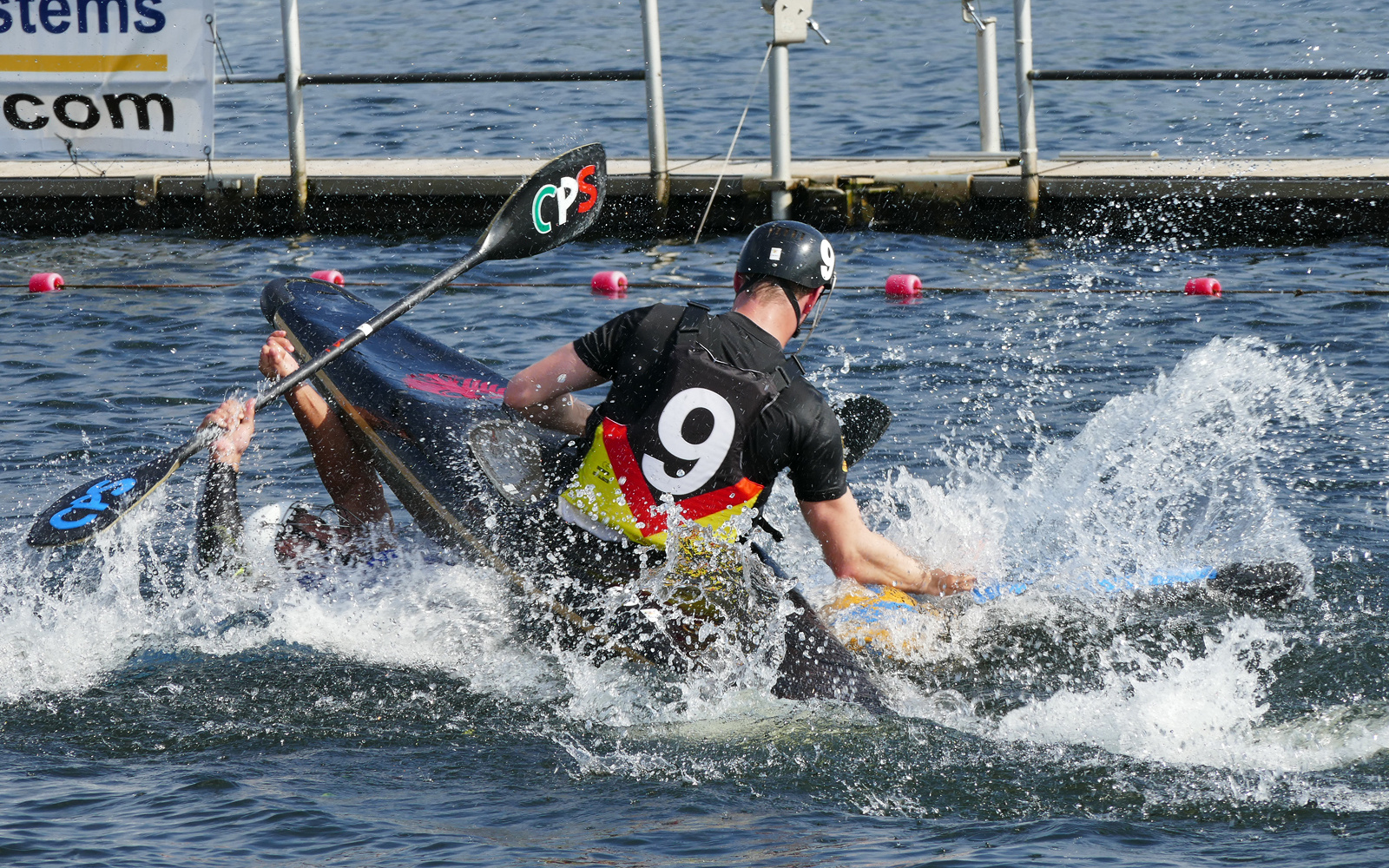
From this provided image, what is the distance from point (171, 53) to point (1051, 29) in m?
11.1

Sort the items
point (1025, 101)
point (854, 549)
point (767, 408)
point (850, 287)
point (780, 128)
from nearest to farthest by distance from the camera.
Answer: point (767, 408) < point (854, 549) < point (850, 287) < point (1025, 101) < point (780, 128)

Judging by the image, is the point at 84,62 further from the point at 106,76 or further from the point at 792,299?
the point at 792,299

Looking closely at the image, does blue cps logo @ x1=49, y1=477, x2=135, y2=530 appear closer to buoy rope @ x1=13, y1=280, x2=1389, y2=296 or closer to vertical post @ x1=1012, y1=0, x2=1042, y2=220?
buoy rope @ x1=13, y1=280, x2=1389, y2=296

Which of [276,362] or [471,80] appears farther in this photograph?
[471,80]

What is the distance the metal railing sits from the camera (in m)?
9.69

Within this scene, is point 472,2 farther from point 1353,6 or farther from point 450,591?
point 450,591

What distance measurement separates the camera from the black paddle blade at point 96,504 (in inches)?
182

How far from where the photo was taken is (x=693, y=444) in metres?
4.01

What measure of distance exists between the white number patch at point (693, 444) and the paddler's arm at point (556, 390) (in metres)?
0.29

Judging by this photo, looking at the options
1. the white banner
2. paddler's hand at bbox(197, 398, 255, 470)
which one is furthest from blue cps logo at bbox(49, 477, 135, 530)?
the white banner

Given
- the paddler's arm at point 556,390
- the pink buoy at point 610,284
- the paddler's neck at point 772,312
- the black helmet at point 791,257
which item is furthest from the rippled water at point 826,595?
the black helmet at point 791,257

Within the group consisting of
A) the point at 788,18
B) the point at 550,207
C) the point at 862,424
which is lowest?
the point at 862,424

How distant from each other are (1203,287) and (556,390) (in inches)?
Answer: 207

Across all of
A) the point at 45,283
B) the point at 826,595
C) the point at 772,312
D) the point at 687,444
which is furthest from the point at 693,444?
the point at 45,283
